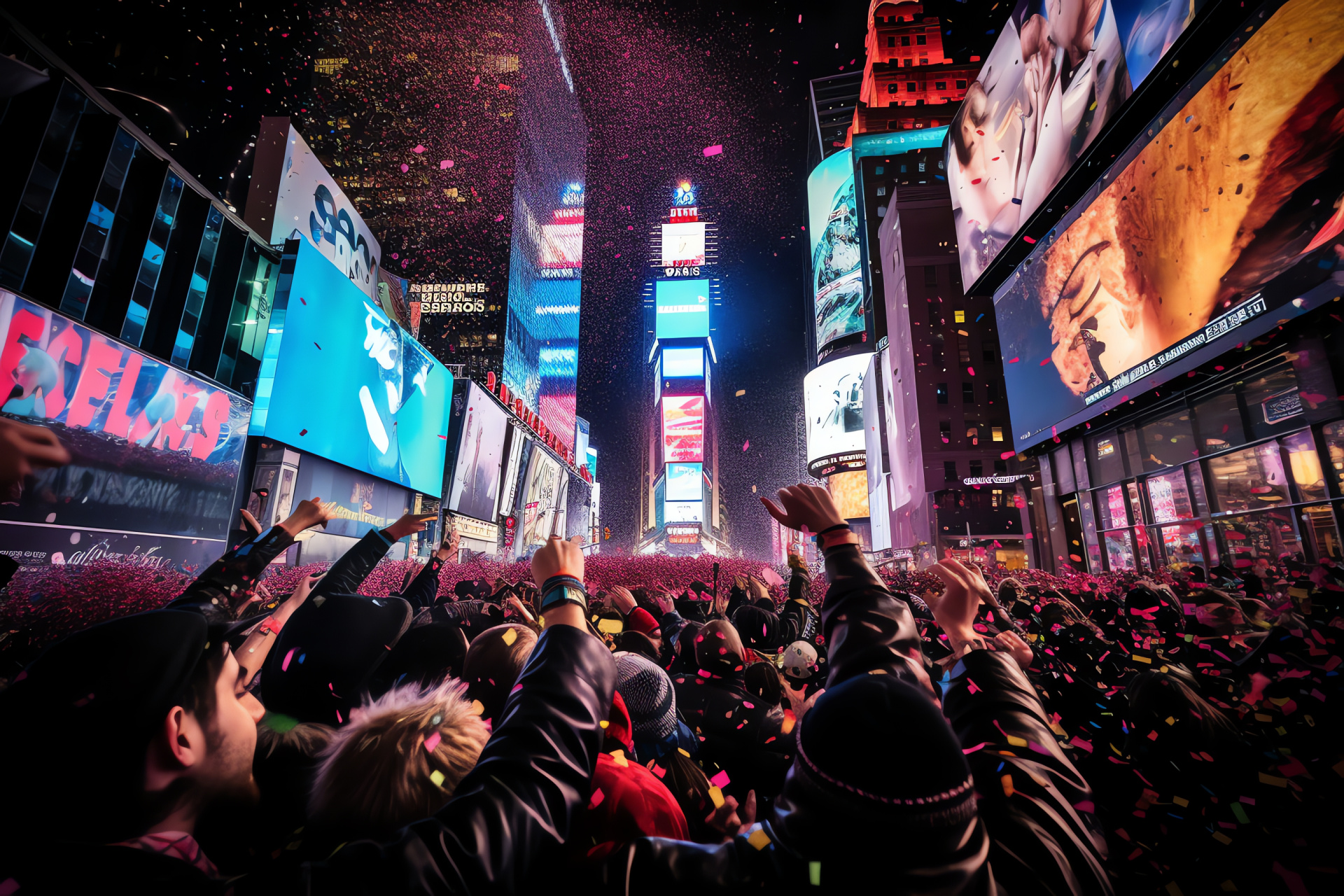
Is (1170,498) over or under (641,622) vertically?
over

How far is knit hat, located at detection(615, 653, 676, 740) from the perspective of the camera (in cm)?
232

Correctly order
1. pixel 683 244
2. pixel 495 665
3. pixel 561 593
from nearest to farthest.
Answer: pixel 561 593, pixel 495 665, pixel 683 244

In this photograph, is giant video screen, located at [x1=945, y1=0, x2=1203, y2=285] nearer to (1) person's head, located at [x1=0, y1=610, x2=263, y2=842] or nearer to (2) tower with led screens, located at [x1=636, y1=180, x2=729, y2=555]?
(1) person's head, located at [x1=0, y1=610, x2=263, y2=842]

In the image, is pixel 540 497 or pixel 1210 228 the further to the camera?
pixel 540 497

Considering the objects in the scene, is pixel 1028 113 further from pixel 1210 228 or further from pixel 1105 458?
pixel 1105 458

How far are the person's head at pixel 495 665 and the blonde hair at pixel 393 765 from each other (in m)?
0.77

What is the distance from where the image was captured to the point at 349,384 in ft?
77.9

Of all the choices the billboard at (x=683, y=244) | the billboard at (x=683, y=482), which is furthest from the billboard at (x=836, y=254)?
the billboard at (x=683, y=244)

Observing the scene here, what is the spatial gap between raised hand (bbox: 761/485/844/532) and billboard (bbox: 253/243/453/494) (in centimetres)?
2267

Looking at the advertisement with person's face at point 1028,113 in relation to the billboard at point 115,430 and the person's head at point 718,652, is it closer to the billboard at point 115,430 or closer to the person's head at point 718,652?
the person's head at point 718,652

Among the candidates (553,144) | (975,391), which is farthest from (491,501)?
(553,144)

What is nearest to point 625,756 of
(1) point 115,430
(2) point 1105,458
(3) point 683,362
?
(1) point 115,430

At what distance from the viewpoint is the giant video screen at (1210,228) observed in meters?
9.76

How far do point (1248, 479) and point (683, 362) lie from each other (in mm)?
85678
